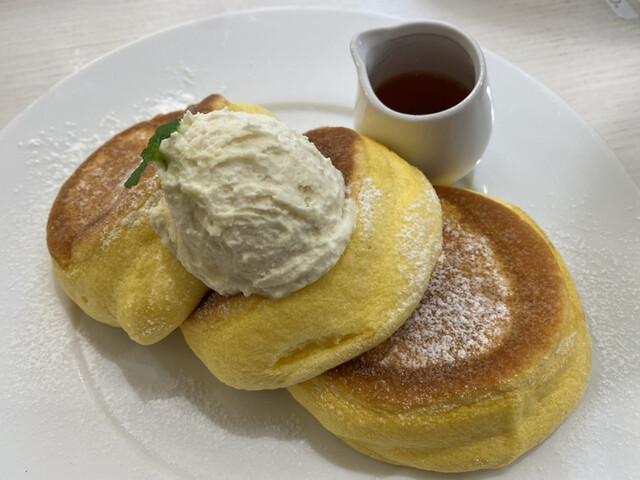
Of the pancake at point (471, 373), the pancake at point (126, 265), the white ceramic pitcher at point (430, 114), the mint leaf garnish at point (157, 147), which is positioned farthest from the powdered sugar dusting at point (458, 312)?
the mint leaf garnish at point (157, 147)

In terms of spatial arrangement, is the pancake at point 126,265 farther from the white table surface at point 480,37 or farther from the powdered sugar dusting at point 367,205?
the white table surface at point 480,37

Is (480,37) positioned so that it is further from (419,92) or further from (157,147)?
(157,147)

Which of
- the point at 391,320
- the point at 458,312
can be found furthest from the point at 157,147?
the point at 458,312

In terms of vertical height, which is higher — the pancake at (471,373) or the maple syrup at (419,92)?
the maple syrup at (419,92)

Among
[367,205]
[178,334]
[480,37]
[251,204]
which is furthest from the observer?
[480,37]

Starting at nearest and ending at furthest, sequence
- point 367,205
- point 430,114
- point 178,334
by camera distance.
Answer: point 367,205 → point 430,114 → point 178,334
